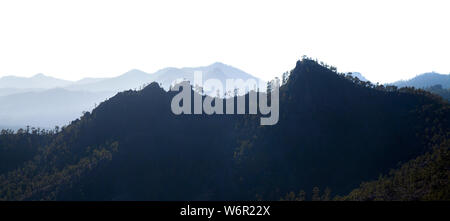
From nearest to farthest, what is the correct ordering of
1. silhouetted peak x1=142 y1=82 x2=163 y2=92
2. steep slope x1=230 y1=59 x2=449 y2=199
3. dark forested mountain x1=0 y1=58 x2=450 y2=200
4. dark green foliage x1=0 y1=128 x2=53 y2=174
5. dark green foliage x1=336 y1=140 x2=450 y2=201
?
dark green foliage x1=336 y1=140 x2=450 y2=201, steep slope x1=230 y1=59 x2=449 y2=199, dark forested mountain x1=0 y1=58 x2=450 y2=200, silhouetted peak x1=142 y1=82 x2=163 y2=92, dark green foliage x1=0 y1=128 x2=53 y2=174

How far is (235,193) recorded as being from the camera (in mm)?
83812

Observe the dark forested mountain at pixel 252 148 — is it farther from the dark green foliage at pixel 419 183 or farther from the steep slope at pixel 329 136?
the dark green foliage at pixel 419 183

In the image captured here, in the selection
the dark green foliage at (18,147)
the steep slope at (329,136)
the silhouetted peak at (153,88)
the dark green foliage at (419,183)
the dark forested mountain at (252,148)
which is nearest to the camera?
the dark green foliage at (419,183)

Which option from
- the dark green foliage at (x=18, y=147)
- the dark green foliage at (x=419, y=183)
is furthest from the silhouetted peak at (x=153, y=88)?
the dark green foliage at (x=419, y=183)

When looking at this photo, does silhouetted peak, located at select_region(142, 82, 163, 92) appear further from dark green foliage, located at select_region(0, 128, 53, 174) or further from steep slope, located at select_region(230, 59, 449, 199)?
dark green foliage, located at select_region(0, 128, 53, 174)

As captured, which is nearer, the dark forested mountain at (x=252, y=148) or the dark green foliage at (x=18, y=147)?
the dark forested mountain at (x=252, y=148)

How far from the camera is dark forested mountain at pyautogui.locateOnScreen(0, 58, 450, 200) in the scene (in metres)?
81.9

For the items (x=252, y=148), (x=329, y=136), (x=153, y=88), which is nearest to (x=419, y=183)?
(x=329, y=136)

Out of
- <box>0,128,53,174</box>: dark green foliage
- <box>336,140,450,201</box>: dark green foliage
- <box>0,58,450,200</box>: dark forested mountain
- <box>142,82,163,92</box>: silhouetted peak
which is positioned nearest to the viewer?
<box>336,140,450,201</box>: dark green foliage

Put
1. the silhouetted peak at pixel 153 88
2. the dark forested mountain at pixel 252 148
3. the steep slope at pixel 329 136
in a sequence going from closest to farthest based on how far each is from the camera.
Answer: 1. the steep slope at pixel 329 136
2. the dark forested mountain at pixel 252 148
3. the silhouetted peak at pixel 153 88

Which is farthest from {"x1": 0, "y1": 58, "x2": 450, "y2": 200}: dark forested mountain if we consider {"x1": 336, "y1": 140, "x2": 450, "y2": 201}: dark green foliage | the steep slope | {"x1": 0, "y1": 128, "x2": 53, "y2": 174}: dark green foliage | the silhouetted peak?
{"x1": 336, "y1": 140, "x2": 450, "y2": 201}: dark green foliage

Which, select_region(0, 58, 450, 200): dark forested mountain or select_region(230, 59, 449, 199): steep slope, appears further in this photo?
select_region(0, 58, 450, 200): dark forested mountain

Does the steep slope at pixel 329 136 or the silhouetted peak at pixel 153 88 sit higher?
the silhouetted peak at pixel 153 88

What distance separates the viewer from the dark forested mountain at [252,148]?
269ft
